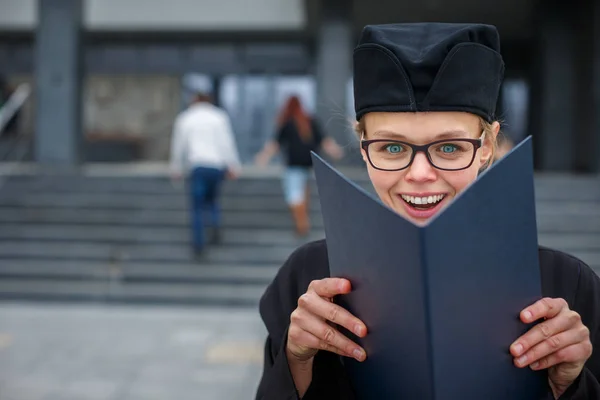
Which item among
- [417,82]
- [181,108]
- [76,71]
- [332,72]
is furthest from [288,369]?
[181,108]

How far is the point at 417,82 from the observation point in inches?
43.9

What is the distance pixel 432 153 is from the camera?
1130 mm

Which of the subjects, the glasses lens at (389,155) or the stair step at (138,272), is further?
the stair step at (138,272)

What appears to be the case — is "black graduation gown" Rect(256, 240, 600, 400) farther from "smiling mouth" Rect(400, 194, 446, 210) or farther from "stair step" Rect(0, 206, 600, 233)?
"stair step" Rect(0, 206, 600, 233)

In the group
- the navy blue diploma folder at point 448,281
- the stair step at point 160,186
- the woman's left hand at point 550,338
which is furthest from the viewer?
the stair step at point 160,186

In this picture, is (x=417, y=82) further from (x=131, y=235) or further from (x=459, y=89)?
(x=131, y=235)

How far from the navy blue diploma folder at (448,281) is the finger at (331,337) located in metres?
0.02

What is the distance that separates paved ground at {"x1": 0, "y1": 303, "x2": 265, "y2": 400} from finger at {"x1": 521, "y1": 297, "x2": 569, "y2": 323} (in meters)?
3.07

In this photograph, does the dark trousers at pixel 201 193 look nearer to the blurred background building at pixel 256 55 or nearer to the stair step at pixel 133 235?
the stair step at pixel 133 235

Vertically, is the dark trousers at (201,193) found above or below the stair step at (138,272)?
above

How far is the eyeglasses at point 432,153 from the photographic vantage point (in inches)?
44.4

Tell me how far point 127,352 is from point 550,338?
13.6 ft

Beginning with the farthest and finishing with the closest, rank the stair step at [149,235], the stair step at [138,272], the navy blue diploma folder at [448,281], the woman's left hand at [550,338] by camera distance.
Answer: the stair step at [149,235], the stair step at [138,272], the woman's left hand at [550,338], the navy blue diploma folder at [448,281]

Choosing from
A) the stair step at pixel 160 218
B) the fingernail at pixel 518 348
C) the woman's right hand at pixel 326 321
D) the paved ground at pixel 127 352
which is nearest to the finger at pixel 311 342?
the woman's right hand at pixel 326 321
